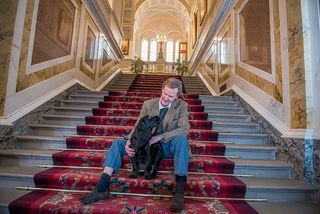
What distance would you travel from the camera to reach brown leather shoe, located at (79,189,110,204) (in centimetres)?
159

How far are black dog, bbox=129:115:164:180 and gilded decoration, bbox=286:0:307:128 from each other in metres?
1.40

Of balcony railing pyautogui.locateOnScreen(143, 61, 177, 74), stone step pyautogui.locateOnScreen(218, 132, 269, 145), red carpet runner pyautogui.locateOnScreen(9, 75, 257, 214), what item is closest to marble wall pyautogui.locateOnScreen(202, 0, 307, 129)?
stone step pyautogui.locateOnScreen(218, 132, 269, 145)

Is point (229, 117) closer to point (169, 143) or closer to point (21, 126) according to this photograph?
point (169, 143)

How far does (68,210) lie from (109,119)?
69.3 inches

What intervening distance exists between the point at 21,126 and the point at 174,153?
191 cm

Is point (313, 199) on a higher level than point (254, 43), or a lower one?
A: lower

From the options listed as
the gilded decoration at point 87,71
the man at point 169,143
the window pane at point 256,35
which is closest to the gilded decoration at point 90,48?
the gilded decoration at point 87,71

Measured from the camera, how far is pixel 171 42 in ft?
57.5

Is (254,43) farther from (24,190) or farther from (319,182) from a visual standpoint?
(24,190)

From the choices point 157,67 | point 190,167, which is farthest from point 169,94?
point 157,67

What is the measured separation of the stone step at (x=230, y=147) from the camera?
7.98 ft

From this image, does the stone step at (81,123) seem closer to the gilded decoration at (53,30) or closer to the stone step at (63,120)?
the stone step at (63,120)

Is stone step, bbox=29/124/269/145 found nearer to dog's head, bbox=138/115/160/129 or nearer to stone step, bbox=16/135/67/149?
stone step, bbox=16/135/67/149

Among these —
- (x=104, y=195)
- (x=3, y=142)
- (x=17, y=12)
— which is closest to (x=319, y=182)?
(x=104, y=195)
